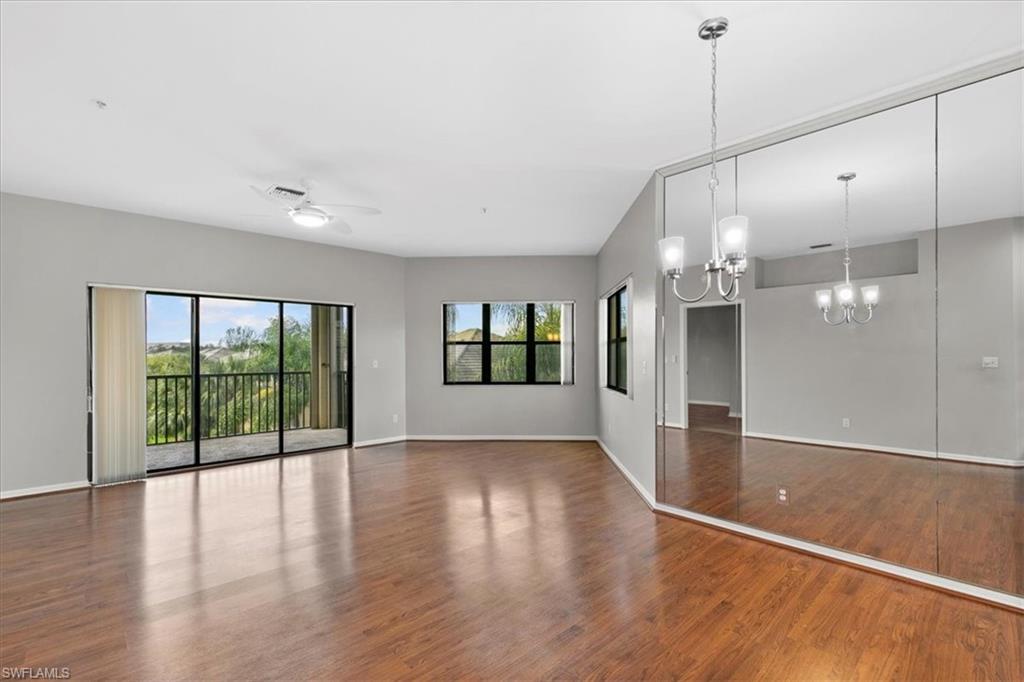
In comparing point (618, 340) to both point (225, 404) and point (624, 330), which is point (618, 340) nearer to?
point (624, 330)

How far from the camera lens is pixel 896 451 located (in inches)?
109

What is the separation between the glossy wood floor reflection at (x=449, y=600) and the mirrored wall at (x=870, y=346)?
0.45 metres

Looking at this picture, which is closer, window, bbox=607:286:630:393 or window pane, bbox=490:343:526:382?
window, bbox=607:286:630:393

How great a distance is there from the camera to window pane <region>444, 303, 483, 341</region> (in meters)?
7.25

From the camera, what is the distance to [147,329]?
207 inches

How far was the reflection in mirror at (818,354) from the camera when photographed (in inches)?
108

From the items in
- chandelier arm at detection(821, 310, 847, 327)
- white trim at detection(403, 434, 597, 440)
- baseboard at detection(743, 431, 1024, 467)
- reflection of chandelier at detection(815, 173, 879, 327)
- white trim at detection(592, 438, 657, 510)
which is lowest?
white trim at detection(403, 434, 597, 440)

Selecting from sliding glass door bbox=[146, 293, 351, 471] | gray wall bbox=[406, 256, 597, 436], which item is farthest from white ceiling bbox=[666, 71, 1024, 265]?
sliding glass door bbox=[146, 293, 351, 471]

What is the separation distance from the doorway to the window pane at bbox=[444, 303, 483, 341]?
12.8 ft

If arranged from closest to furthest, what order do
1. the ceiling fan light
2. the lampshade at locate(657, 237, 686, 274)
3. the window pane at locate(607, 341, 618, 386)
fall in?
1. the lampshade at locate(657, 237, 686, 274)
2. the ceiling fan light
3. the window pane at locate(607, 341, 618, 386)

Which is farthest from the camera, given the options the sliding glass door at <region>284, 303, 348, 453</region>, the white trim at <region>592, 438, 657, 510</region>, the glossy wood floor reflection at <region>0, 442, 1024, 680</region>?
the sliding glass door at <region>284, 303, 348, 453</region>

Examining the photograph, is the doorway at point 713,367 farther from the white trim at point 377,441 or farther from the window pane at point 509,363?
the white trim at point 377,441

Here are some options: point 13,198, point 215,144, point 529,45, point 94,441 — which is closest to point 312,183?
point 215,144

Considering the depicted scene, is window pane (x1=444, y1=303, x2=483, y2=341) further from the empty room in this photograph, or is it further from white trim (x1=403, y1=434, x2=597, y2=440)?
the empty room
